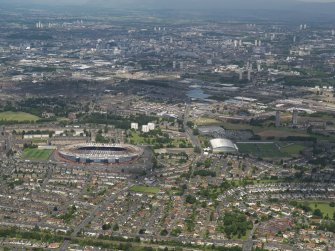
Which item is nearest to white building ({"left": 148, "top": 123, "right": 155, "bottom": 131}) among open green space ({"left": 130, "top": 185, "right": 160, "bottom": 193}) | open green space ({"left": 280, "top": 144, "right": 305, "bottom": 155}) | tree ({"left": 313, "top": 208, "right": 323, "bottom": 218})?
open green space ({"left": 280, "top": 144, "right": 305, "bottom": 155})

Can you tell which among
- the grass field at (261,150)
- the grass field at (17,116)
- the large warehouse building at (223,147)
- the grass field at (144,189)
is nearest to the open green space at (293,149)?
the grass field at (261,150)

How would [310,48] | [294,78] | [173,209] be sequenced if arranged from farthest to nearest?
[310,48] → [294,78] → [173,209]

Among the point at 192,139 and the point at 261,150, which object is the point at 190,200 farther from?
the point at 192,139

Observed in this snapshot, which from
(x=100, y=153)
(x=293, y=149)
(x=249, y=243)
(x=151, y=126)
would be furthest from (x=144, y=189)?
(x=293, y=149)

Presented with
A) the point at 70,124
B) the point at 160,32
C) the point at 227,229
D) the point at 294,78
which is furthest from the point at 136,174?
the point at 160,32

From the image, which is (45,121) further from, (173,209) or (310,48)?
(310,48)
